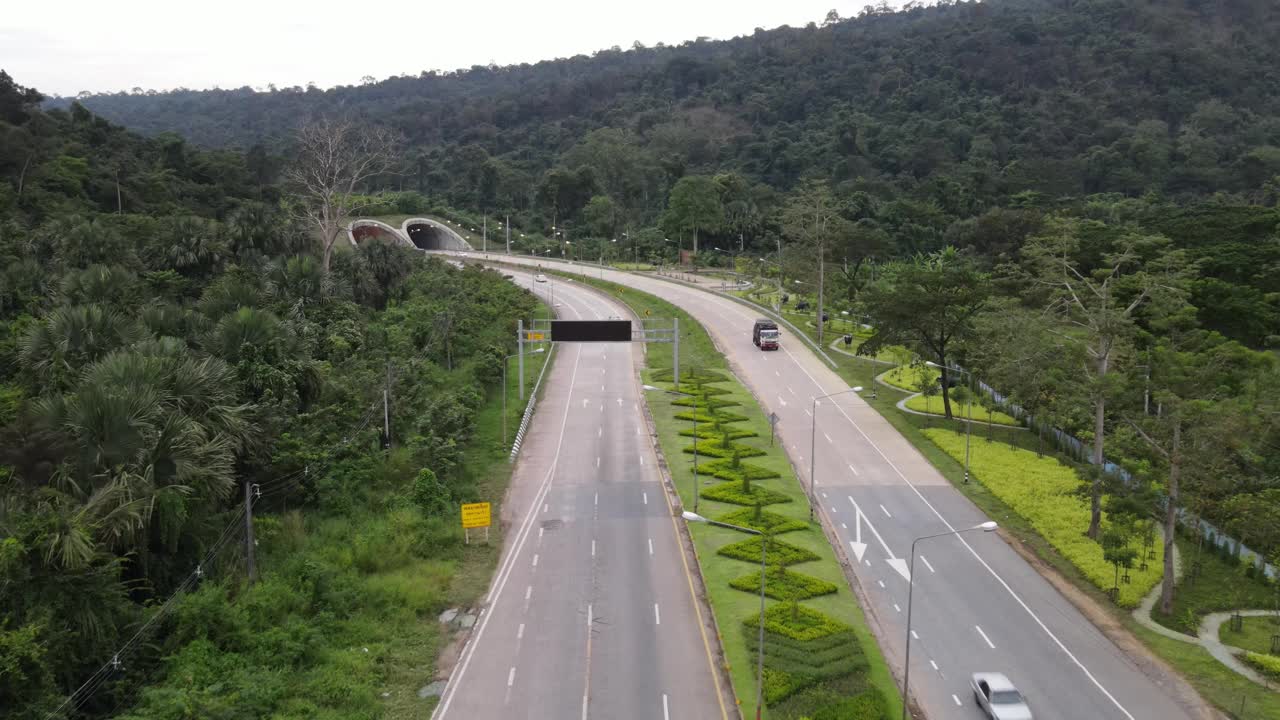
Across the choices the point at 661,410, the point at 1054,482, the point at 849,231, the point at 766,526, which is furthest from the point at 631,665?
the point at 849,231

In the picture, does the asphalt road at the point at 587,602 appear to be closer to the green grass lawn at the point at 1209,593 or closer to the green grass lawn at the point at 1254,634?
the green grass lawn at the point at 1209,593

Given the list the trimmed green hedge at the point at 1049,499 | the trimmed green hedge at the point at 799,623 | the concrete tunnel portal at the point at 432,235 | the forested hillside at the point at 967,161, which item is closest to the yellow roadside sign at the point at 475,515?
the trimmed green hedge at the point at 799,623

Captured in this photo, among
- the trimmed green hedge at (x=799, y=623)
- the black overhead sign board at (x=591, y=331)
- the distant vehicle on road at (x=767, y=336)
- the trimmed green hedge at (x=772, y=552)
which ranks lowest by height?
the trimmed green hedge at (x=799, y=623)

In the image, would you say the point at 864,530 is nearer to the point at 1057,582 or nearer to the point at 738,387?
the point at 1057,582

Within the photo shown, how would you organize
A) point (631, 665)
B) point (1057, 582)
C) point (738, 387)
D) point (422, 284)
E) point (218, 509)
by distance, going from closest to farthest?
point (631, 665) < point (218, 509) < point (1057, 582) < point (738, 387) < point (422, 284)

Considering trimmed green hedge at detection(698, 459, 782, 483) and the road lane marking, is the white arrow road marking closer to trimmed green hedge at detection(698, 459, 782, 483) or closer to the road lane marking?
the road lane marking

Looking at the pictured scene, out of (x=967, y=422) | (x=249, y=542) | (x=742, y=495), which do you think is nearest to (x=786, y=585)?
(x=742, y=495)
